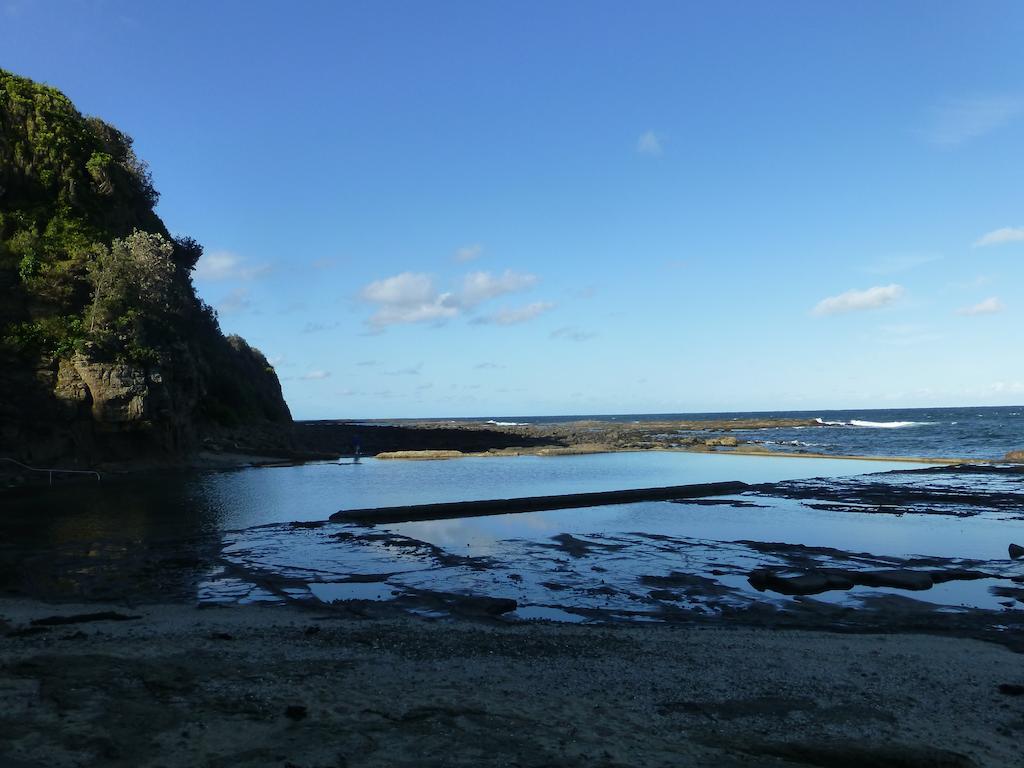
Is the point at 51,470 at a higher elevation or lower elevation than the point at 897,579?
higher

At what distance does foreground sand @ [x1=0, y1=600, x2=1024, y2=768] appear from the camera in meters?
6.02

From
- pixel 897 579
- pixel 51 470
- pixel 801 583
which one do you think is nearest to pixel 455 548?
pixel 801 583

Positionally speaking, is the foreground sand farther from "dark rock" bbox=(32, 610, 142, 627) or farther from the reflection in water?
the reflection in water

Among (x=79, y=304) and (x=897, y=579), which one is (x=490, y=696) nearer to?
(x=897, y=579)

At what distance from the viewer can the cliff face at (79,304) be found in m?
38.3

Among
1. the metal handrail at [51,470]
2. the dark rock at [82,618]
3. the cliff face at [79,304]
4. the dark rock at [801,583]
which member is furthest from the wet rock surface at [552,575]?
the cliff face at [79,304]

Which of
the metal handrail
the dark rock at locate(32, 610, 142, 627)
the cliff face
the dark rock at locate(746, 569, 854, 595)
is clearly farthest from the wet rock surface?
the cliff face

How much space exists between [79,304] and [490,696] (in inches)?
1742

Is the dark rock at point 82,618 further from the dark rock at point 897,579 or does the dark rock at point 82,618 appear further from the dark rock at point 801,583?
the dark rock at point 897,579

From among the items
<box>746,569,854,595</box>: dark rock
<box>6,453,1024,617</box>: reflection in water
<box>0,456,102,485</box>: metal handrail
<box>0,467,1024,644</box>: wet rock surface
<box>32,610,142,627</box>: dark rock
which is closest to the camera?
<box>32,610,142,627</box>: dark rock

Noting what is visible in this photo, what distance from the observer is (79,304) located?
4256 centimetres

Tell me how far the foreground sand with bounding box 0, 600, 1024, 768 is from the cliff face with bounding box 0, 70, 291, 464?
3207 centimetres

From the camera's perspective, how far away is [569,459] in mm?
62750

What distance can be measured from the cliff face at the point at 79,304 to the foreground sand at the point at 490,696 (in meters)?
32.1
